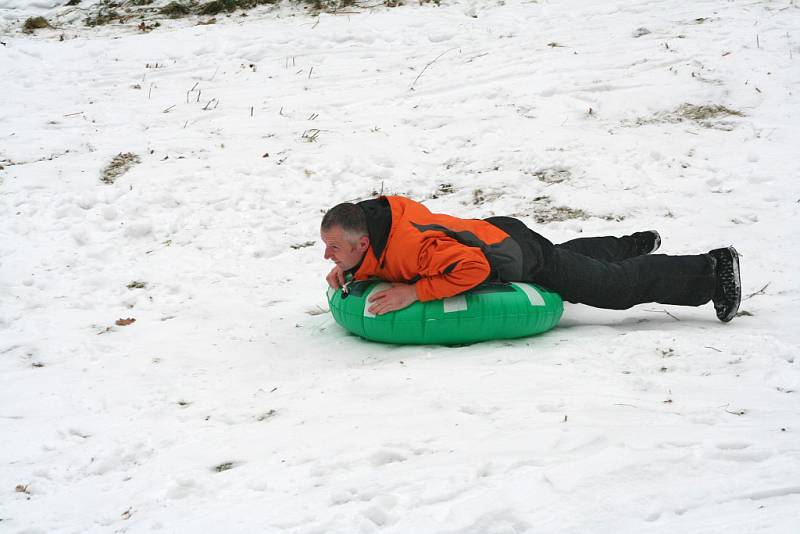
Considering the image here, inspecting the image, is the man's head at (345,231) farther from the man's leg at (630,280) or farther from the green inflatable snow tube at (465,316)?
the man's leg at (630,280)

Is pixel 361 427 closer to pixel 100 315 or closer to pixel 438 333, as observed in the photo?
pixel 438 333

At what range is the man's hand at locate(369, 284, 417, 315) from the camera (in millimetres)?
4395

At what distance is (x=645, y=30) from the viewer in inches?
382

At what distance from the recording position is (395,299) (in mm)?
4395

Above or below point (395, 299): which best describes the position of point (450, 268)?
above

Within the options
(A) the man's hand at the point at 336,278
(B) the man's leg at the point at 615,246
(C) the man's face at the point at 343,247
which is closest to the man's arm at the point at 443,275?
(C) the man's face at the point at 343,247

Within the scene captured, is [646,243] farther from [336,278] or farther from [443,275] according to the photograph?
[336,278]

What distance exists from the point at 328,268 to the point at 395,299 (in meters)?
1.71

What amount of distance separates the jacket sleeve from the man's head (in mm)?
386

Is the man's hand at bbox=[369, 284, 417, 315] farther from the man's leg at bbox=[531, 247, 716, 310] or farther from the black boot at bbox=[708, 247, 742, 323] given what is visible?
the black boot at bbox=[708, 247, 742, 323]

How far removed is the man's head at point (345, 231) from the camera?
426cm

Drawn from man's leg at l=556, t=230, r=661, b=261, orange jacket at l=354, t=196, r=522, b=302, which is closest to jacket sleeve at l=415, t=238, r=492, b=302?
orange jacket at l=354, t=196, r=522, b=302

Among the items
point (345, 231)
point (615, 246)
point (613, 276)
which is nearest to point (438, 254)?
point (345, 231)

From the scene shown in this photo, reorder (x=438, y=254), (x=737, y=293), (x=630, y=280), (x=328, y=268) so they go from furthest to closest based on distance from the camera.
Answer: (x=328, y=268) → (x=630, y=280) → (x=737, y=293) → (x=438, y=254)
